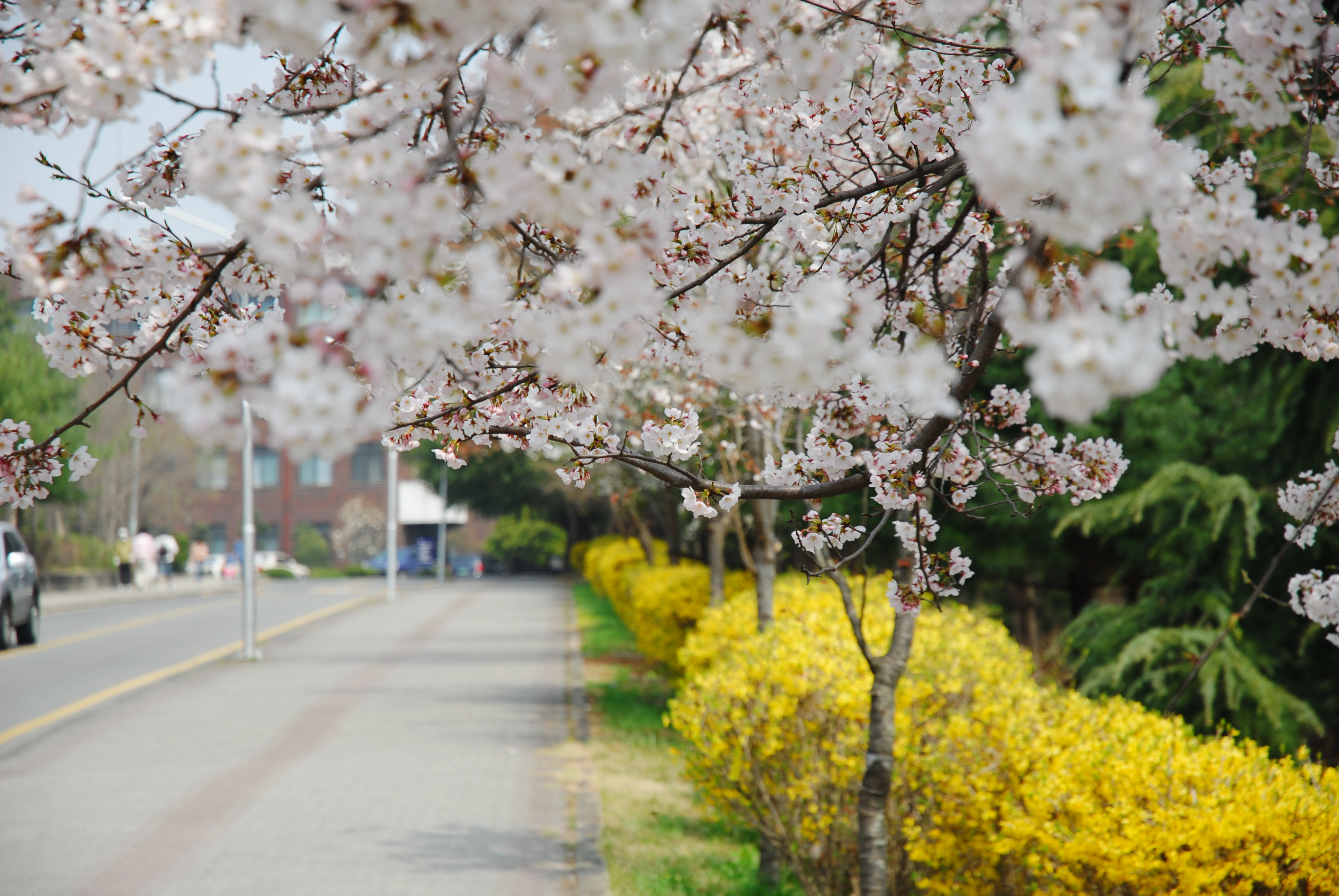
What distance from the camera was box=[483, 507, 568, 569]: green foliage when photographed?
53.4 m

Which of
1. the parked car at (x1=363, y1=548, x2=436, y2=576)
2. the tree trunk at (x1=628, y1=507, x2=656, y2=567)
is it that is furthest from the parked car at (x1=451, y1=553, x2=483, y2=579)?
the tree trunk at (x1=628, y1=507, x2=656, y2=567)

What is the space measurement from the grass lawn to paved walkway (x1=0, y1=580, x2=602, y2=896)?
267 millimetres

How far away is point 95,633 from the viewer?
19375 mm

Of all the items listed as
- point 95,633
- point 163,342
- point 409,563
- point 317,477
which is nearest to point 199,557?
point 409,563

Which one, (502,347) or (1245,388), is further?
(1245,388)

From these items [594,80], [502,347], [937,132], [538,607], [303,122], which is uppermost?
[937,132]

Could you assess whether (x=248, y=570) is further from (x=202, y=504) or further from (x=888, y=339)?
(x=202, y=504)

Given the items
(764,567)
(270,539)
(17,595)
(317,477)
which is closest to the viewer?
(764,567)

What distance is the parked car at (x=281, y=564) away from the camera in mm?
53656

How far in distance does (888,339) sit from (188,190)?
1919mm

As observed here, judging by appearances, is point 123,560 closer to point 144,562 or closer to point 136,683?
point 144,562

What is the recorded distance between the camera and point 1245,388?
7.03m

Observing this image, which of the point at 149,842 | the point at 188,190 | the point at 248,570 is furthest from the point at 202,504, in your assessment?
the point at 188,190

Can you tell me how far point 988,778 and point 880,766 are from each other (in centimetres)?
51
